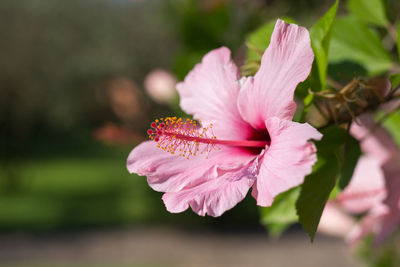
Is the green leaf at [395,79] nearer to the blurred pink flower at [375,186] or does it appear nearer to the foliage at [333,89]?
the foliage at [333,89]

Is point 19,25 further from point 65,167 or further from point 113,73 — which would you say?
point 65,167

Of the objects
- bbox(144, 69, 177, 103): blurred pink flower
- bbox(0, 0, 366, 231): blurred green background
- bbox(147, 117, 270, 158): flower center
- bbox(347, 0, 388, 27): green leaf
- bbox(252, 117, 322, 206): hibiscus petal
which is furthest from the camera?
bbox(0, 0, 366, 231): blurred green background

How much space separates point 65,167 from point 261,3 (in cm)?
1481

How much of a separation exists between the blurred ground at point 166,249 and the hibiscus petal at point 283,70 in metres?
6.47

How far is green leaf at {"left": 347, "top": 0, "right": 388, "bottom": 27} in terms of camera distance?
0.79 meters

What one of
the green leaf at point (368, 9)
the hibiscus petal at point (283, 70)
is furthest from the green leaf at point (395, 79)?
the green leaf at point (368, 9)

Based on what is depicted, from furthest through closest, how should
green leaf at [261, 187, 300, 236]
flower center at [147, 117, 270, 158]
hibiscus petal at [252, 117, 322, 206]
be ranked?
green leaf at [261, 187, 300, 236], flower center at [147, 117, 270, 158], hibiscus petal at [252, 117, 322, 206]

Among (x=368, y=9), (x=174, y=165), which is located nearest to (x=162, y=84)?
(x=368, y=9)


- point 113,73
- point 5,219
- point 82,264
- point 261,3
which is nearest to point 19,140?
point 113,73

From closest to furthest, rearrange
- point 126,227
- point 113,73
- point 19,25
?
point 126,227 < point 19,25 < point 113,73

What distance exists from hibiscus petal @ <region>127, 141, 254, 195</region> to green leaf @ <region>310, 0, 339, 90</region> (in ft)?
0.39

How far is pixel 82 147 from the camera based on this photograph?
18.8m

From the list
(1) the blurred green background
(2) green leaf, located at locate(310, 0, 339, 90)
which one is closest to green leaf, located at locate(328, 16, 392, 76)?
(2) green leaf, located at locate(310, 0, 339, 90)

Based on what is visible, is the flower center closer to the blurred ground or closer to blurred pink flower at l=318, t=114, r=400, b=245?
blurred pink flower at l=318, t=114, r=400, b=245
